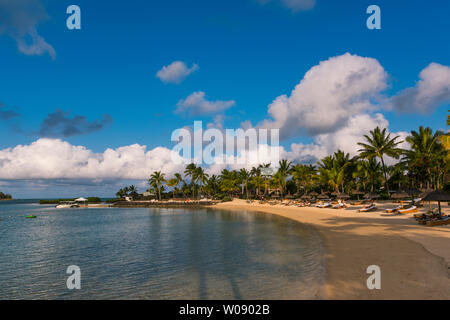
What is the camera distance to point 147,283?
10883mm

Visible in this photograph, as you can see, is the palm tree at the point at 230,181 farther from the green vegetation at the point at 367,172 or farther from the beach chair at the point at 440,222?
the beach chair at the point at 440,222

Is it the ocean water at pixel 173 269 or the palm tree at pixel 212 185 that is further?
the palm tree at pixel 212 185

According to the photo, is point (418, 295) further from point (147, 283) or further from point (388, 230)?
point (388, 230)

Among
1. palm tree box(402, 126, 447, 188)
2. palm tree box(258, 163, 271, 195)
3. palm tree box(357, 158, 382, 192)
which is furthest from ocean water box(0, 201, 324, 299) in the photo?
Result: palm tree box(258, 163, 271, 195)

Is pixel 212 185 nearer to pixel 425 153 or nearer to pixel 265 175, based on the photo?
pixel 265 175

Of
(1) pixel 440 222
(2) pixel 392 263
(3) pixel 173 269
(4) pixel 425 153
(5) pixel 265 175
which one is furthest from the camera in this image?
(5) pixel 265 175

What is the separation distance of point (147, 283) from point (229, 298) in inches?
159

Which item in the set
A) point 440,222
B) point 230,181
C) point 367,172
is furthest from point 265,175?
point 440,222

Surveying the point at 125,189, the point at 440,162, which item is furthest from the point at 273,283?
the point at 125,189

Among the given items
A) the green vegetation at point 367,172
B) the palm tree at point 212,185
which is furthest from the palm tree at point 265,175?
the palm tree at point 212,185

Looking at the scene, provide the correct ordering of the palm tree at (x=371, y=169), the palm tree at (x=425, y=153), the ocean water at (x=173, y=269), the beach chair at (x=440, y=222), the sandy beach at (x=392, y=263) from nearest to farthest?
1. the sandy beach at (x=392, y=263)
2. the ocean water at (x=173, y=269)
3. the beach chair at (x=440, y=222)
4. the palm tree at (x=425, y=153)
5. the palm tree at (x=371, y=169)

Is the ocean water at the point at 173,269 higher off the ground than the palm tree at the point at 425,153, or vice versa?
the palm tree at the point at 425,153

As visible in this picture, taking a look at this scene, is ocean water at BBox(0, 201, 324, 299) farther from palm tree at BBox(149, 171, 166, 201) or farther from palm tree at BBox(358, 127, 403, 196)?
palm tree at BBox(149, 171, 166, 201)

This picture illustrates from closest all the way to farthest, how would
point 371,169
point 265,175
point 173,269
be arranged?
point 173,269 → point 371,169 → point 265,175
